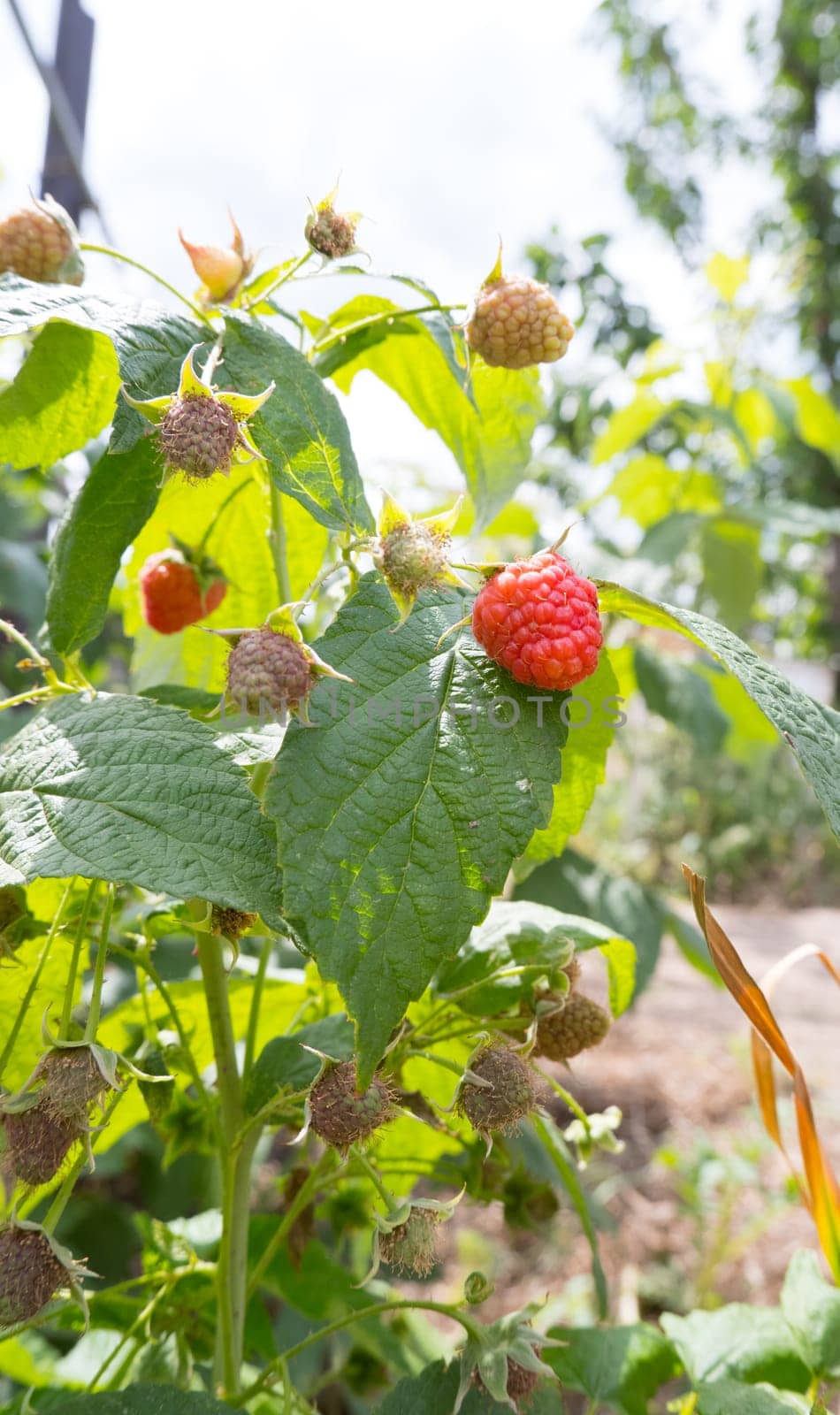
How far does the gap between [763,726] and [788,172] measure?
17.4ft

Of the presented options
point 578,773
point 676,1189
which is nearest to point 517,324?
point 578,773

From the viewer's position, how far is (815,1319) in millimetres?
625

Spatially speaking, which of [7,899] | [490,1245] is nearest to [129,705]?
[7,899]

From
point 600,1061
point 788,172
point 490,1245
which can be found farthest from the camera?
point 788,172

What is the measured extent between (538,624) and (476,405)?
0.26m

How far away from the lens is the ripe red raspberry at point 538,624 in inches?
16.7

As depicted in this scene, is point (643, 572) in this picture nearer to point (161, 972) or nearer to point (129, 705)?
point (161, 972)

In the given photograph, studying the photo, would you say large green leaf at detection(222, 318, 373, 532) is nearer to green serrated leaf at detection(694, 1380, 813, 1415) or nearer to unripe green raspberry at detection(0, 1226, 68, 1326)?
unripe green raspberry at detection(0, 1226, 68, 1326)

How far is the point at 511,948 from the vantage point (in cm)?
56

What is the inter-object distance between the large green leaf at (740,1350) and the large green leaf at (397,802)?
0.41m

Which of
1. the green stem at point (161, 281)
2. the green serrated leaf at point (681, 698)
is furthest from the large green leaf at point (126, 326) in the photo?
the green serrated leaf at point (681, 698)

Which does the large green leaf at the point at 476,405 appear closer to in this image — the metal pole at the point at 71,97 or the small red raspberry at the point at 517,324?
the small red raspberry at the point at 517,324

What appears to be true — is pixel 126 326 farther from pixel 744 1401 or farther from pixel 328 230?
pixel 744 1401

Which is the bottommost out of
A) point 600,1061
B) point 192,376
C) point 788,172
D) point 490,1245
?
point 600,1061
